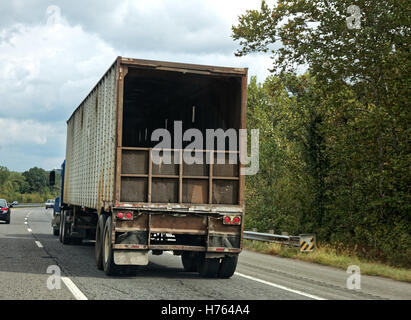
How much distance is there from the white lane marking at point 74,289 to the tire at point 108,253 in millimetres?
820

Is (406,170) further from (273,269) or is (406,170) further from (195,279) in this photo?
(195,279)

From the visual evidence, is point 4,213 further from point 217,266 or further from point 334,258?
point 217,266

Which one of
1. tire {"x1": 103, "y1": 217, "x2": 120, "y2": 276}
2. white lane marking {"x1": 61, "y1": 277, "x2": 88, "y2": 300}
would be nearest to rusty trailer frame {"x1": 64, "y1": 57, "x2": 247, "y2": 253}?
tire {"x1": 103, "y1": 217, "x2": 120, "y2": 276}

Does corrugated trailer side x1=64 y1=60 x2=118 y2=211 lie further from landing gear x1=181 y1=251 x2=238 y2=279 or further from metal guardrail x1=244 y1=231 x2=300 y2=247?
metal guardrail x1=244 y1=231 x2=300 y2=247

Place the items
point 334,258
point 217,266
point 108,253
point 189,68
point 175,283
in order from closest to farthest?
1. point 175,283
2. point 108,253
3. point 189,68
4. point 217,266
5. point 334,258

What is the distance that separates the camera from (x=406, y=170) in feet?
53.4

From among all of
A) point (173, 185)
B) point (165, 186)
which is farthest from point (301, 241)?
point (165, 186)

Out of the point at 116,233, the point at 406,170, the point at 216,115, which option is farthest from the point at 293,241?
the point at 116,233

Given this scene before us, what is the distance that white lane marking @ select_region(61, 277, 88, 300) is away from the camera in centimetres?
788

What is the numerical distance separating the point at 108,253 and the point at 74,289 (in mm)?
1756

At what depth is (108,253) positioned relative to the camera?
1034 centimetres

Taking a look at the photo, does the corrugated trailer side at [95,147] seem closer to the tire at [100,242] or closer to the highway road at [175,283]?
the tire at [100,242]

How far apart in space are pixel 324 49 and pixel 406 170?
597 cm
